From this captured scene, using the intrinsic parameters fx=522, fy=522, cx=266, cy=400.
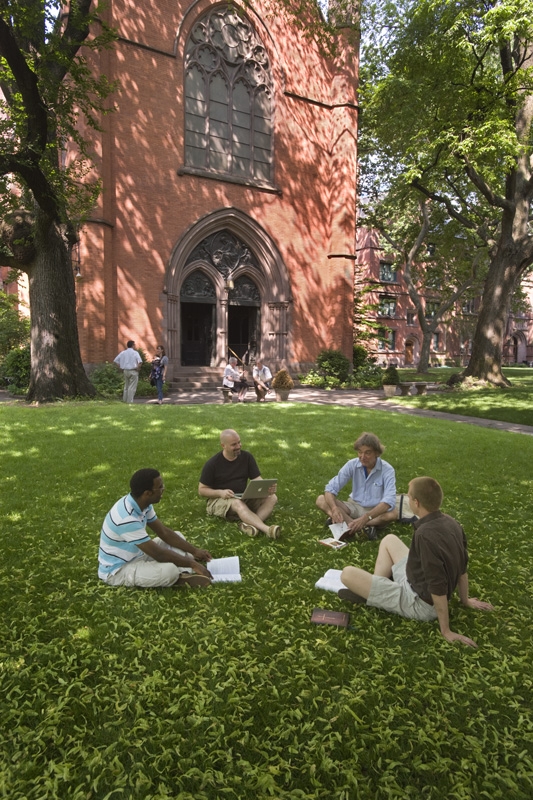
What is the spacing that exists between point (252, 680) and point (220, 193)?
21.2 meters

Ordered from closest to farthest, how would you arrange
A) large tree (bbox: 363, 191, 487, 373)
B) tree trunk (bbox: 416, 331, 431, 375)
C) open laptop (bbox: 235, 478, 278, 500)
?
1. open laptop (bbox: 235, 478, 278, 500)
2. large tree (bbox: 363, 191, 487, 373)
3. tree trunk (bbox: 416, 331, 431, 375)

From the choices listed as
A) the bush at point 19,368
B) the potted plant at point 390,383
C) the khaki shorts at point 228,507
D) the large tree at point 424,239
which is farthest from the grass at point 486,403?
the bush at point 19,368

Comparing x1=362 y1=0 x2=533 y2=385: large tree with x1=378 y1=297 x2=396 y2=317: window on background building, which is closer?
x1=362 y1=0 x2=533 y2=385: large tree

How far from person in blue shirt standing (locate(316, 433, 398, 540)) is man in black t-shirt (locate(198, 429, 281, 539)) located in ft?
2.15

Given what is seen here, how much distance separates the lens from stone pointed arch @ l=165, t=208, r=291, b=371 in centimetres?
2058

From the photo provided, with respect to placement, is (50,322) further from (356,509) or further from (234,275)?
(356,509)

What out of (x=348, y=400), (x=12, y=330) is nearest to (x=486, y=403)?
(x=348, y=400)

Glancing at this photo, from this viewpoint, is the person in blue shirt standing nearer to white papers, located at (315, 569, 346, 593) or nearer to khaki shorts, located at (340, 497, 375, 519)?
khaki shorts, located at (340, 497, 375, 519)

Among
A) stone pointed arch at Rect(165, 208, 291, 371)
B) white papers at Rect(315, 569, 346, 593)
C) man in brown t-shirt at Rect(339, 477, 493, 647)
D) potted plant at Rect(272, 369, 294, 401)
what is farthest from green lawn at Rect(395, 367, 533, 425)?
man in brown t-shirt at Rect(339, 477, 493, 647)

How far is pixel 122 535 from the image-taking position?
3971 millimetres

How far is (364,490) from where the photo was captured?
564 centimetres

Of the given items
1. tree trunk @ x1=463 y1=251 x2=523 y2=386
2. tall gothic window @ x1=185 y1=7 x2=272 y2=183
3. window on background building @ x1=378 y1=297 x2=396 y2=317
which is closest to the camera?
tree trunk @ x1=463 y1=251 x2=523 y2=386

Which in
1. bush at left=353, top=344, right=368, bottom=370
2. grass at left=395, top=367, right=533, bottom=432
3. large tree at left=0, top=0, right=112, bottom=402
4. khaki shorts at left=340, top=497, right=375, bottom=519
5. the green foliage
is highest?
large tree at left=0, top=0, right=112, bottom=402

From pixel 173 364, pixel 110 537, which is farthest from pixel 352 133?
pixel 110 537
